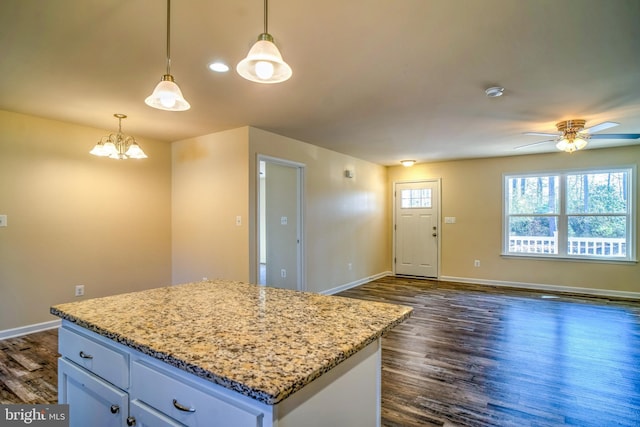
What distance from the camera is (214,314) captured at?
1.45 meters

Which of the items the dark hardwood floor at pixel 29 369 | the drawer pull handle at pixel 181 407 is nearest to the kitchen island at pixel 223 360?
the drawer pull handle at pixel 181 407

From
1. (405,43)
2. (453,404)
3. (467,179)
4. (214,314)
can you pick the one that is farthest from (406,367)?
(467,179)

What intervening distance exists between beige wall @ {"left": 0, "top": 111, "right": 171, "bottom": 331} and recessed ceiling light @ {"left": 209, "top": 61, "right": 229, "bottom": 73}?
2540 mm

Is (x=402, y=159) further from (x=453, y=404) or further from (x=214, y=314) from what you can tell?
(x=214, y=314)

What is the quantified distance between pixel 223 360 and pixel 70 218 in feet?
13.1

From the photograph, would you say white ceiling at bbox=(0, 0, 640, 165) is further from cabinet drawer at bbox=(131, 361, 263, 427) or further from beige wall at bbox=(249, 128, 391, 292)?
cabinet drawer at bbox=(131, 361, 263, 427)

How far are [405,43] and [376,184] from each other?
4.89 meters

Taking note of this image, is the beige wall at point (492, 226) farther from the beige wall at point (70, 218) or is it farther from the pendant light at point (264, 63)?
the pendant light at point (264, 63)

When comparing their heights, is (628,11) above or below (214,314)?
above

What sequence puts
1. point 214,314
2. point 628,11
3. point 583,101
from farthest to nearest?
1. point 583,101
2. point 628,11
3. point 214,314

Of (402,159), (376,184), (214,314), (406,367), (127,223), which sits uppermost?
(402,159)

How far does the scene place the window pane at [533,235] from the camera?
19.0ft

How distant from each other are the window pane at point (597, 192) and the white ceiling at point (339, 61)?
204 centimetres

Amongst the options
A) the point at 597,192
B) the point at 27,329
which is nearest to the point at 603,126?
the point at 597,192
